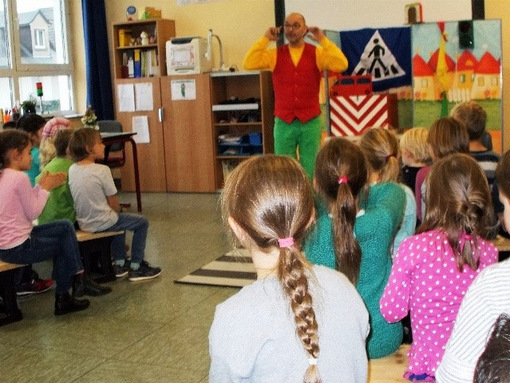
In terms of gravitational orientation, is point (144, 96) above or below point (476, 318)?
above

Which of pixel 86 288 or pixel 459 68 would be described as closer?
pixel 86 288

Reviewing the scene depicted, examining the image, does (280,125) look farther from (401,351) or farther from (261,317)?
(261,317)

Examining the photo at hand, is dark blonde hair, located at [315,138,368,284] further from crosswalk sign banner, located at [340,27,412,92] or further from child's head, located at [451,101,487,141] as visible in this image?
crosswalk sign banner, located at [340,27,412,92]

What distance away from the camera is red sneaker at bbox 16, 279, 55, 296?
13.3ft

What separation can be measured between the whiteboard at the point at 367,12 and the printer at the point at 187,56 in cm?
101

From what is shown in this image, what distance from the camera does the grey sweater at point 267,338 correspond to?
1.23 m

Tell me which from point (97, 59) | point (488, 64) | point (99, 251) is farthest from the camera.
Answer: point (97, 59)

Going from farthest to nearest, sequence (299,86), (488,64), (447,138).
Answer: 1. (488,64)
2. (299,86)
3. (447,138)

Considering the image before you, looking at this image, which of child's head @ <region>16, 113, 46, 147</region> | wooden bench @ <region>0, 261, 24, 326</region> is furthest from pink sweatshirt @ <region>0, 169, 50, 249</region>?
child's head @ <region>16, 113, 46, 147</region>

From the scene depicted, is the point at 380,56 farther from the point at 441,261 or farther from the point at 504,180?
the point at 504,180

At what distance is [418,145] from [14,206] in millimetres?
2122

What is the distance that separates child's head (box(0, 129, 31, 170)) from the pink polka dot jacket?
2.36 m

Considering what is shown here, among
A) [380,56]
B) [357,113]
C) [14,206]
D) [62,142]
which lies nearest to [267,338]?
[14,206]

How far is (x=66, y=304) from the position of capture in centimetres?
367
